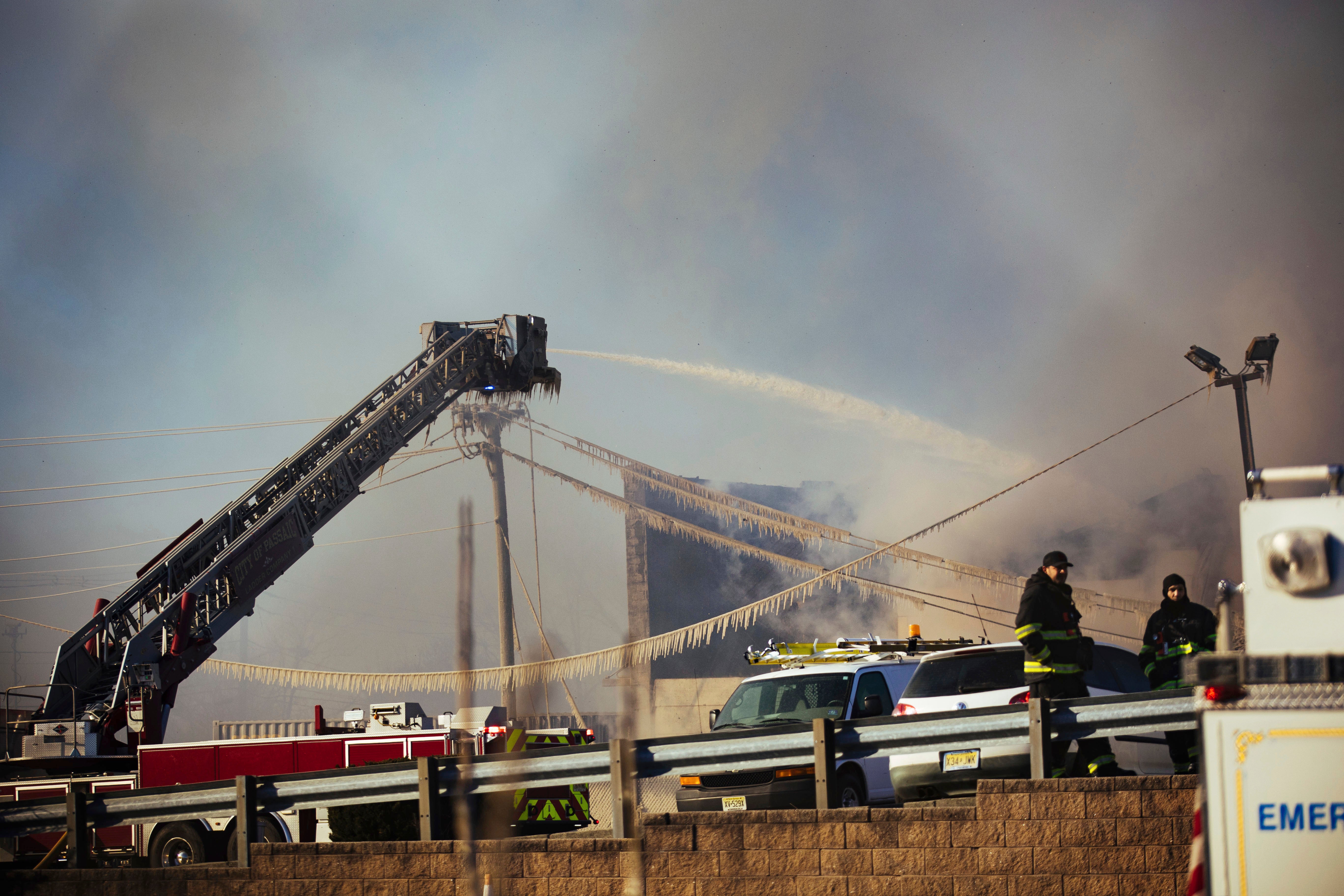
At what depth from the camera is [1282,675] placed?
155 inches

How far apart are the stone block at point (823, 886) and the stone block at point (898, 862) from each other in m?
0.19

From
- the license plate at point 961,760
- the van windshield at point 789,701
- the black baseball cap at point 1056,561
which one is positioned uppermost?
the black baseball cap at point 1056,561

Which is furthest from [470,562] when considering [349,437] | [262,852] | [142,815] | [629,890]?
[349,437]

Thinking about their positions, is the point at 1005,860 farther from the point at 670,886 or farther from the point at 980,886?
the point at 670,886

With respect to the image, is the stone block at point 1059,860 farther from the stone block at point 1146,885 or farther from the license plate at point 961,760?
the license plate at point 961,760

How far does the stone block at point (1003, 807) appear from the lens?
6562 millimetres

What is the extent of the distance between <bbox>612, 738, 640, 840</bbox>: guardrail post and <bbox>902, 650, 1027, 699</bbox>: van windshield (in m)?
2.87

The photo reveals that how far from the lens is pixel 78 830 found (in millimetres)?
8766

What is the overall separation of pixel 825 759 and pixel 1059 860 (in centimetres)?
138

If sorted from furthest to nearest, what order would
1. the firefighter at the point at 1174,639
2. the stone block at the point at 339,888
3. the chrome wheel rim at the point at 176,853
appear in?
the chrome wheel rim at the point at 176,853, the firefighter at the point at 1174,639, the stone block at the point at 339,888

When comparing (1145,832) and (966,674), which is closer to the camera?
(1145,832)

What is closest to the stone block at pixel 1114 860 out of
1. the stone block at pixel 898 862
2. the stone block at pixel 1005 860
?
the stone block at pixel 1005 860

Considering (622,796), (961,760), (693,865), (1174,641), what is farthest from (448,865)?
(1174,641)

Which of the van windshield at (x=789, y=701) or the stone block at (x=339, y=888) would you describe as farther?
the van windshield at (x=789, y=701)
